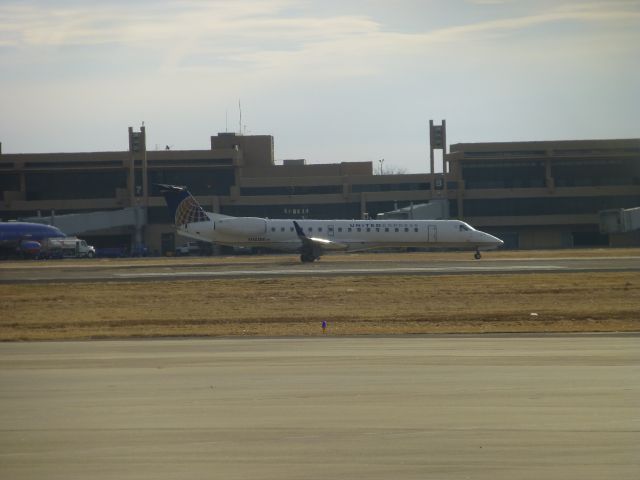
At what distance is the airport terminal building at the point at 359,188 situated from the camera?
101 m

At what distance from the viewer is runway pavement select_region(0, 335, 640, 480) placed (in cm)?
1109

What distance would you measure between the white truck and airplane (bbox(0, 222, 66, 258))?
0.52 meters

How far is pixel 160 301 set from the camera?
35.0 meters

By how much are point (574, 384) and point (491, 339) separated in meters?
6.85

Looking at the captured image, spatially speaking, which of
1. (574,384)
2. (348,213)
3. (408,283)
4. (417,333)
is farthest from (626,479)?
(348,213)

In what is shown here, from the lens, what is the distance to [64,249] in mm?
88875

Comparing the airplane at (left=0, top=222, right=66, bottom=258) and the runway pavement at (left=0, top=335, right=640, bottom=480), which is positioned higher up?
the airplane at (left=0, top=222, right=66, bottom=258)

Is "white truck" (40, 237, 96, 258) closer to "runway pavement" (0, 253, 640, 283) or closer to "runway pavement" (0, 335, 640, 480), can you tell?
"runway pavement" (0, 253, 640, 283)

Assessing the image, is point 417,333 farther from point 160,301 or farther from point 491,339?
point 160,301

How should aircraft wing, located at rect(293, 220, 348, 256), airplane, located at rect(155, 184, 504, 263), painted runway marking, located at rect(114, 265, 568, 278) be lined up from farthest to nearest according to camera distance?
airplane, located at rect(155, 184, 504, 263)
aircraft wing, located at rect(293, 220, 348, 256)
painted runway marking, located at rect(114, 265, 568, 278)

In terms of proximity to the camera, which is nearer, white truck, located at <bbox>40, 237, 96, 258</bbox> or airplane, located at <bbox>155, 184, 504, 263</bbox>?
airplane, located at <bbox>155, 184, 504, 263</bbox>

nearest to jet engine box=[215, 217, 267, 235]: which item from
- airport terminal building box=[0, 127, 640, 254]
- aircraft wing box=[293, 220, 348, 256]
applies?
aircraft wing box=[293, 220, 348, 256]

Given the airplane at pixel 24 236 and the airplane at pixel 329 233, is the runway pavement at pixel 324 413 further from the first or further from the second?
the airplane at pixel 24 236

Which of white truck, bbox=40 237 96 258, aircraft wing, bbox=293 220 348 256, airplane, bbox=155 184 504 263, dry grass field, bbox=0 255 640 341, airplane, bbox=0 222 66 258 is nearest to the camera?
dry grass field, bbox=0 255 640 341
